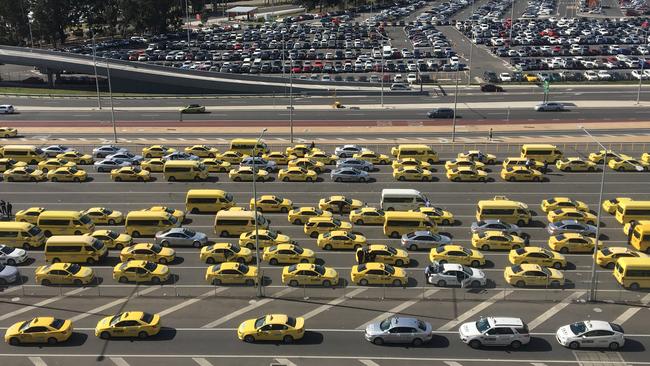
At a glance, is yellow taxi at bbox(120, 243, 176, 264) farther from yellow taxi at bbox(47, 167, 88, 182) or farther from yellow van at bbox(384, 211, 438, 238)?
yellow taxi at bbox(47, 167, 88, 182)

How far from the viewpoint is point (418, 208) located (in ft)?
164

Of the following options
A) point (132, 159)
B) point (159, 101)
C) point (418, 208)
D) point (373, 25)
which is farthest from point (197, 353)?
point (373, 25)

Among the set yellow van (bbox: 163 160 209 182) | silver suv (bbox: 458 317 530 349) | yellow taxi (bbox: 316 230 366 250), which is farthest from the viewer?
yellow van (bbox: 163 160 209 182)

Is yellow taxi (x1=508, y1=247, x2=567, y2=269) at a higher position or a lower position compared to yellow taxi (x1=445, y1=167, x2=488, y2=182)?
lower

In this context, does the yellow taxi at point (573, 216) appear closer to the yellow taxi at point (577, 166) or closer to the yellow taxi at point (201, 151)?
the yellow taxi at point (577, 166)

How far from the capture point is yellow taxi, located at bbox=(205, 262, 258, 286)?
124 feet

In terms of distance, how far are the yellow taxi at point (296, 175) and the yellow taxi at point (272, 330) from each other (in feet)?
89.6

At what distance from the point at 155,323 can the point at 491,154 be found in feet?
146

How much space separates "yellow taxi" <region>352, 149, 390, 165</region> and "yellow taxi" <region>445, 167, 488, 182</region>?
793 centimetres

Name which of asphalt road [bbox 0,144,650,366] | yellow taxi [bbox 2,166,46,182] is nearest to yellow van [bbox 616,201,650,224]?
asphalt road [bbox 0,144,650,366]

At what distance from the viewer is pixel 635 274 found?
37.3 m

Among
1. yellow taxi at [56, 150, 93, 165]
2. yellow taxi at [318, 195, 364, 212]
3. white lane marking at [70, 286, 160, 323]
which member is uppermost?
yellow taxi at [56, 150, 93, 165]

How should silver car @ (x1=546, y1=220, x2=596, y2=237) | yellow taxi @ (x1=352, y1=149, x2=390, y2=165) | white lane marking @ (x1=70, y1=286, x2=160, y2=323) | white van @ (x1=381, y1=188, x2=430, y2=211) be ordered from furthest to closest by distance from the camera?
1. yellow taxi @ (x1=352, y1=149, x2=390, y2=165)
2. white van @ (x1=381, y1=188, x2=430, y2=211)
3. silver car @ (x1=546, y1=220, x2=596, y2=237)
4. white lane marking @ (x1=70, y1=286, x2=160, y2=323)

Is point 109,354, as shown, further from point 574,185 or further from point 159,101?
point 159,101
